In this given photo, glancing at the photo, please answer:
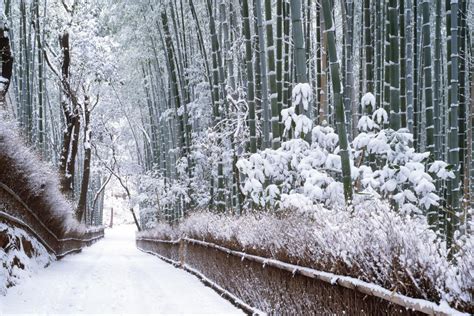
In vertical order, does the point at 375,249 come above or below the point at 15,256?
above

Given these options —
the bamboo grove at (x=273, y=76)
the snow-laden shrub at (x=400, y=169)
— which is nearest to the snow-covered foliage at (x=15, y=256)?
the bamboo grove at (x=273, y=76)

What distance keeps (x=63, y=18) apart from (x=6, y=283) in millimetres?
10273

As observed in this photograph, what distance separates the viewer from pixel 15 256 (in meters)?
6.80

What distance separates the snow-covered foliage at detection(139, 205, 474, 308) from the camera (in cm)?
222

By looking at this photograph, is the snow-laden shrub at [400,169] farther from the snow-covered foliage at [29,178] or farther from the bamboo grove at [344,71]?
the snow-covered foliage at [29,178]

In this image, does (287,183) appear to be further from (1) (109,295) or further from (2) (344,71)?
(2) (344,71)

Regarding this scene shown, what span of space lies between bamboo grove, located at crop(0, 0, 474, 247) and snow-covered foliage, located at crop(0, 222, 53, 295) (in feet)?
10.1

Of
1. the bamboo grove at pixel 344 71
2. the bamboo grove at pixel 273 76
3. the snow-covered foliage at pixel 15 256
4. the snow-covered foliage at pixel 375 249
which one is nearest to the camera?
the snow-covered foliage at pixel 375 249

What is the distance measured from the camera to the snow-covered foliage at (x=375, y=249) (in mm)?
2219

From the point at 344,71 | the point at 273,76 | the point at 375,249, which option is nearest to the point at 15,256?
the point at 273,76

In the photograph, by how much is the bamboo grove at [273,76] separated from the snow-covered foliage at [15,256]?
122 inches

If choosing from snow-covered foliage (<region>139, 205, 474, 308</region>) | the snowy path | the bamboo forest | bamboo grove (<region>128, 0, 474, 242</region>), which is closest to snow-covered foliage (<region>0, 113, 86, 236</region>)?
the bamboo forest

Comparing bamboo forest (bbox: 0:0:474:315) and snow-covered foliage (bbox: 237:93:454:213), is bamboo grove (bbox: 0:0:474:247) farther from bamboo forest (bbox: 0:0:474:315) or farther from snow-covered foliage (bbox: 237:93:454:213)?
snow-covered foliage (bbox: 237:93:454:213)

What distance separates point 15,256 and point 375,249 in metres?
5.23
